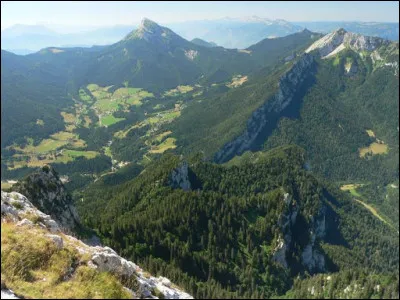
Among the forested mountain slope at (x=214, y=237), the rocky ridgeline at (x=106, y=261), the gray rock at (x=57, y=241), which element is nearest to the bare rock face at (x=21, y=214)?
the rocky ridgeline at (x=106, y=261)

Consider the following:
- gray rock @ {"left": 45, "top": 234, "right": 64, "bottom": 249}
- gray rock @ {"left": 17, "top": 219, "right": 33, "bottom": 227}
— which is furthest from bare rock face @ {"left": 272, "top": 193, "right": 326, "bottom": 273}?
gray rock @ {"left": 45, "top": 234, "right": 64, "bottom": 249}

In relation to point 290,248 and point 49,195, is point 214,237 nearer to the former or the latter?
point 290,248

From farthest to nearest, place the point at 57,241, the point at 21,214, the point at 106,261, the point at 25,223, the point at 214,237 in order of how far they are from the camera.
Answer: the point at 214,237 → the point at 21,214 → the point at 25,223 → the point at 106,261 → the point at 57,241

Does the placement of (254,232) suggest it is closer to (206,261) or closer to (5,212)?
(206,261)

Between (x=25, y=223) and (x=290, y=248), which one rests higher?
(x=25, y=223)

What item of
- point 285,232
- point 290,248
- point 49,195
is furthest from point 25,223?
point 290,248

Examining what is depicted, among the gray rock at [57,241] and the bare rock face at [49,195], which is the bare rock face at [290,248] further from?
the gray rock at [57,241]

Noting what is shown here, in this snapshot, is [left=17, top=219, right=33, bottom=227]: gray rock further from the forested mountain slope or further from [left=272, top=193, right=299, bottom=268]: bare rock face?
[left=272, top=193, right=299, bottom=268]: bare rock face

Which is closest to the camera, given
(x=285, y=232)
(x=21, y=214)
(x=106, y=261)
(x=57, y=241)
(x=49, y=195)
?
(x=57, y=241)
